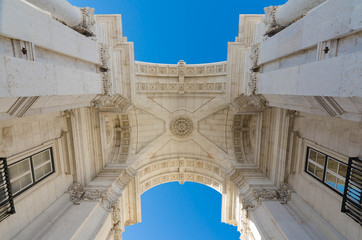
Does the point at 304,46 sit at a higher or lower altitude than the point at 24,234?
higher

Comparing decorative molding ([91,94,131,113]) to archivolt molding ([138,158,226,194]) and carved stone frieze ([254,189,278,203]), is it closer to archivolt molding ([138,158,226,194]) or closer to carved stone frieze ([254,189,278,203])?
archivolt molding ([138,158,226,194])

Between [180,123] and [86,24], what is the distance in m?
10.1

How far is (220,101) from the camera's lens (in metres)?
14.1

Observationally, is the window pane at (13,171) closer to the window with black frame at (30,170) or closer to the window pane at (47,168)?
the window with black frame at (30,170)

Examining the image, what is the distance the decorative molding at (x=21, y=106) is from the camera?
15.0 ft

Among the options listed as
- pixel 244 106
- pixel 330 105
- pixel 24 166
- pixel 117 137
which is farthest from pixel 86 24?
pixel 117 137

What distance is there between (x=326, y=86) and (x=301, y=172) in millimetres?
6156

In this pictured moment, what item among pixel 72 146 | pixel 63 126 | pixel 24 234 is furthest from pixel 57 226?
pixel 63 126

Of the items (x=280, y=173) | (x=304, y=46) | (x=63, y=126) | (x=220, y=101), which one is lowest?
(x=280, y=173)

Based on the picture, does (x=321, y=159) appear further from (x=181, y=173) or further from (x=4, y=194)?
(x=4, y=194)

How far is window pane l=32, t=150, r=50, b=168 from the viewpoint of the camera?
808 cm

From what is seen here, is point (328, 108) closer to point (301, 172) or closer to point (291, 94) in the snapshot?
point (291, 94)

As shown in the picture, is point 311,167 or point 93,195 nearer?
point 311,167

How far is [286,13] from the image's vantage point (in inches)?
263
